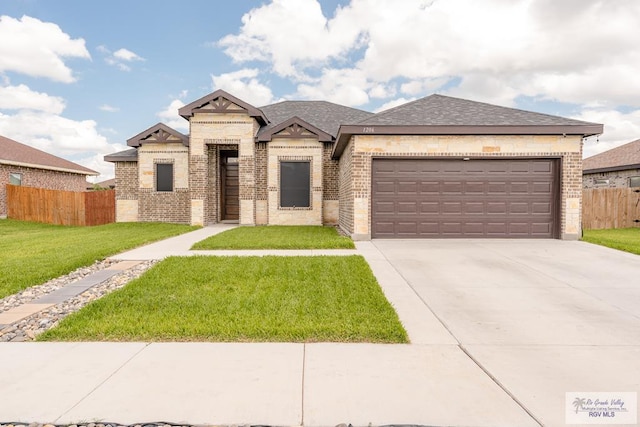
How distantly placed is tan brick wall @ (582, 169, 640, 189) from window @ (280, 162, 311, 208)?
59.3 feet

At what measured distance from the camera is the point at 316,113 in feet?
65.9

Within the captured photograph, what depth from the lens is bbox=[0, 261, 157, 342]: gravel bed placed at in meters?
3.99

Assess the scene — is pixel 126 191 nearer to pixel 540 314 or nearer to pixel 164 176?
pixel 164 176

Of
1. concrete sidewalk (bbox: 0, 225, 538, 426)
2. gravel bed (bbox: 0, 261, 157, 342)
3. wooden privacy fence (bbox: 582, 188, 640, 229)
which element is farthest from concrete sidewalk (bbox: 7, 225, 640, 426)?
wooden privacy fence (bbox: 582, 188, 640, 229)

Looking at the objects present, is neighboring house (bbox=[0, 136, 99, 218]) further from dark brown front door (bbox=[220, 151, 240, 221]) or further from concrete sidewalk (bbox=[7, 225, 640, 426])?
concrete sidewalk (bbox=[7, 225, 640, 426])

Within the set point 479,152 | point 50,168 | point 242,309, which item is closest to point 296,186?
point 479,152

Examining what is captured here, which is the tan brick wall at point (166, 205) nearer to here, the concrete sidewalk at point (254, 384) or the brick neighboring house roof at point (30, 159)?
the brick neighboring house roof at point (30, 159)

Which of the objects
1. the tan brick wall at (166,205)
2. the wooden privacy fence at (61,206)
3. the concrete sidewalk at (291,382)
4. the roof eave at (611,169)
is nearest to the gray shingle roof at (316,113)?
the tan brick wall at (166,205)

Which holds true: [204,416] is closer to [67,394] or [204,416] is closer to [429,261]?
[67,394]

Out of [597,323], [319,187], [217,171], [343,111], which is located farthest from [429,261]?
[343,111]

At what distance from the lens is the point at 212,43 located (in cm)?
1856

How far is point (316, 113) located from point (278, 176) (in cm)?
546

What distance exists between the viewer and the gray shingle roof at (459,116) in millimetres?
10773

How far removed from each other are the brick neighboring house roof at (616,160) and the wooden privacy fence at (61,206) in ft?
93.1
